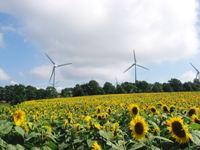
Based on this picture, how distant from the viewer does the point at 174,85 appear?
3770 inches

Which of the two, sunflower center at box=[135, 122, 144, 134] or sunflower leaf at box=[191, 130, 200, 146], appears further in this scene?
sunflower center at box=[135, 122, 144, 134]

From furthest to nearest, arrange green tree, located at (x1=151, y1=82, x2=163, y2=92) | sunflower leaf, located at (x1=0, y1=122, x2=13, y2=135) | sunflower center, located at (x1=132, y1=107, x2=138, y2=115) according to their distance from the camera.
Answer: green tree, located at (x1=151, y1=82, x2=163, y2=92)
sunflower center, located at (x1=132, y1=107, x2=138, y2=115)
sunflower leaf, located at (x1=0, y1=122, x2=13, y2=135)

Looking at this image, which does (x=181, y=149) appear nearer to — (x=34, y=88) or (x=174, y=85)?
(x=174, y=85)

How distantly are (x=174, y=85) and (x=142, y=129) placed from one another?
9140 centimetres

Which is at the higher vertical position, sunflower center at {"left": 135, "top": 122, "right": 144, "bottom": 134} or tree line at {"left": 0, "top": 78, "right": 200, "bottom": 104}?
tree line at {"left": 0, "top": 78, "right": 200, "bottom": 104}

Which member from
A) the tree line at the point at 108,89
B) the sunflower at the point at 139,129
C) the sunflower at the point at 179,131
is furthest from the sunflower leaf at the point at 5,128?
the tree line at the point at 108,89

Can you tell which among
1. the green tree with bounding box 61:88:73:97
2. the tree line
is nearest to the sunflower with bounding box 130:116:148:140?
the tree line

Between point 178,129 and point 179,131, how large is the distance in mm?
49

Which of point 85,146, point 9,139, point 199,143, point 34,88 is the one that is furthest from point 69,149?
point 34,88

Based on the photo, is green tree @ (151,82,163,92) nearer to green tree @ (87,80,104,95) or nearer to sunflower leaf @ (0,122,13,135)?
green tree @ (87,80,104,95)

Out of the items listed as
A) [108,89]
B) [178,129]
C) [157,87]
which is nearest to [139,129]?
[178,129]

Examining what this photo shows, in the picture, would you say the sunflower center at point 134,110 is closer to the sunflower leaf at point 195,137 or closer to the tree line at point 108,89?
the sunflower leaf at point 195,137

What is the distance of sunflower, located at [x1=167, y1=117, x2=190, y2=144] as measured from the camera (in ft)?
16.4

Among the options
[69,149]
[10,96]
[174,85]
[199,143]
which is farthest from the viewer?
[10,96]
